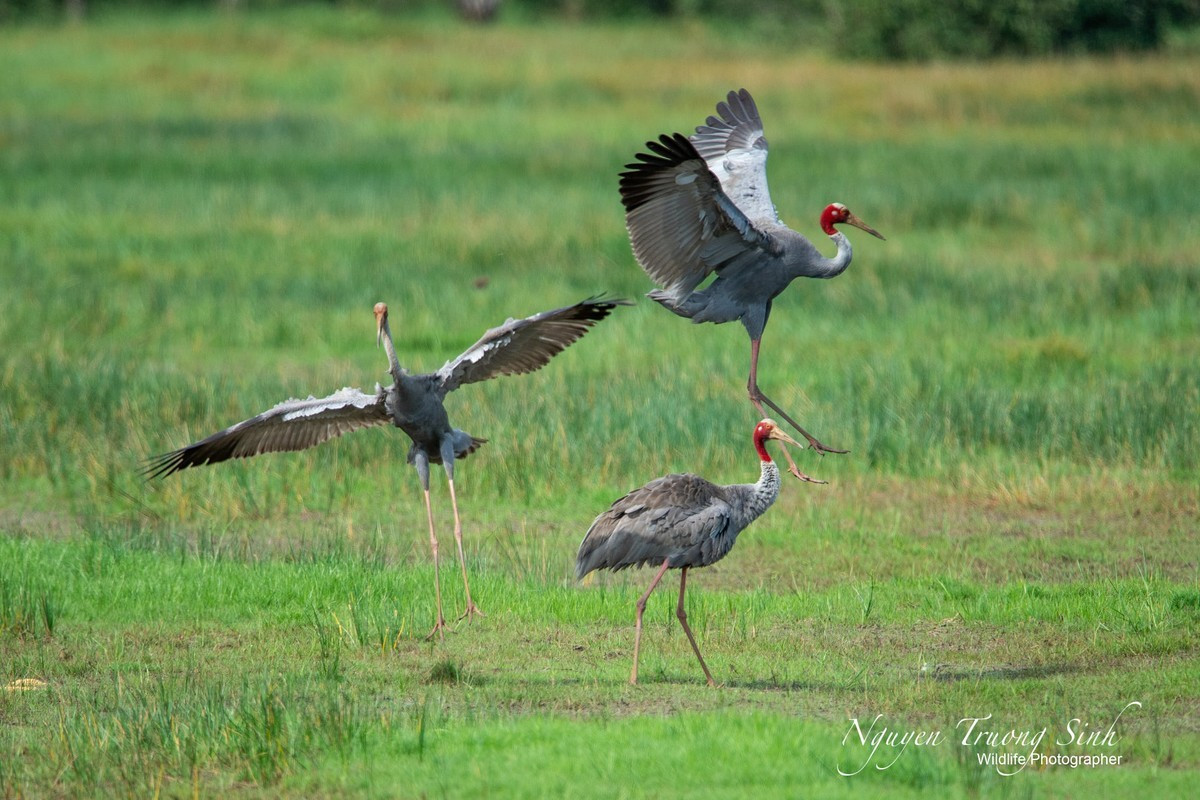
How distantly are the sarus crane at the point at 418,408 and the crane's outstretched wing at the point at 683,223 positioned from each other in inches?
29.3

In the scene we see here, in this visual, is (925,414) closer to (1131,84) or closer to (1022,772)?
(1022,772)

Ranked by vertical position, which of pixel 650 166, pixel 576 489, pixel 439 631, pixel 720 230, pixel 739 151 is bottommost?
pixel 439 631

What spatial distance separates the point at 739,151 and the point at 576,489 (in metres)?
2.53

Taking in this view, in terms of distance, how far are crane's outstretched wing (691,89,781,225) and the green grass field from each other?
6.41ft

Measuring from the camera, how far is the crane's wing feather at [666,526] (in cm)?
710

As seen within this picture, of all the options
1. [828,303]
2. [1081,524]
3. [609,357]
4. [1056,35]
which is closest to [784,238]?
[1081,524]

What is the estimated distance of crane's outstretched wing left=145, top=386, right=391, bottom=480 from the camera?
788 cm

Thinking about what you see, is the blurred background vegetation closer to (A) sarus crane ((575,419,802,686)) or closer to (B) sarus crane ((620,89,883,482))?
(B) sarus crane ((620,89,883,482))

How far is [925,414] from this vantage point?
1166 cm

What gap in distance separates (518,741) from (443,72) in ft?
93.9

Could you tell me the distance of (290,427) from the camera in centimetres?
829

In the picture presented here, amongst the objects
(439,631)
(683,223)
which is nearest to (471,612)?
(439,631)

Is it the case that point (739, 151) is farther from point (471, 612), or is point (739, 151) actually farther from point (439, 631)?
point (439, 631)

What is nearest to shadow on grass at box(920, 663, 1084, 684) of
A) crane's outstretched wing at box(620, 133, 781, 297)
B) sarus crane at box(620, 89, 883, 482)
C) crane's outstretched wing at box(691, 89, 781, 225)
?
sarus crane at box(620, 89, 883, 482)
